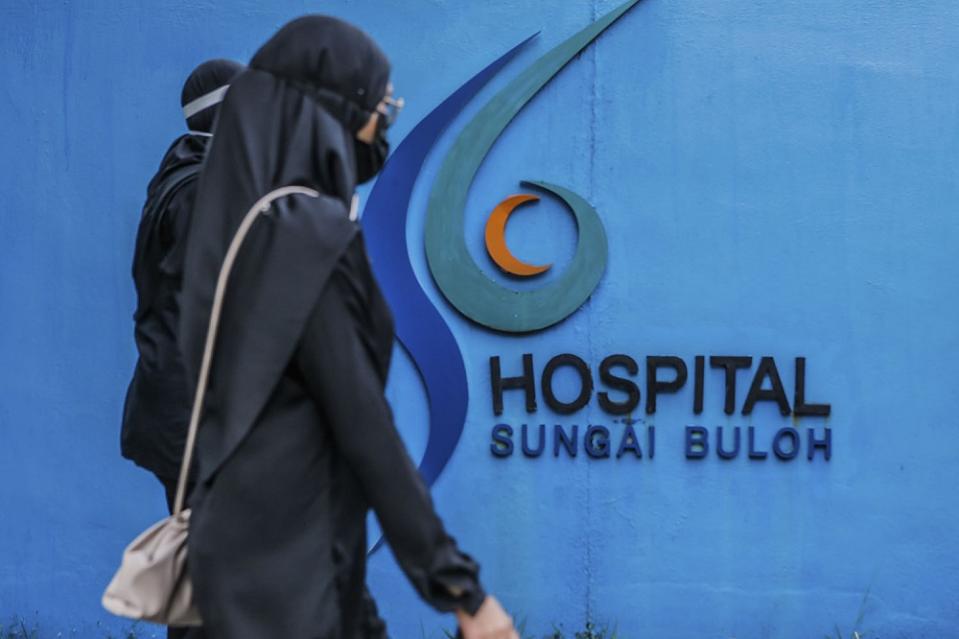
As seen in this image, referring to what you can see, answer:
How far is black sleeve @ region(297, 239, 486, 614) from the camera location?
2.35 metres

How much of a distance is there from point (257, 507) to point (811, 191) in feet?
10.6

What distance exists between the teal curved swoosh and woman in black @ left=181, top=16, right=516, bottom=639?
103 inches

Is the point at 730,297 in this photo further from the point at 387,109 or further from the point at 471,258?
the point at 387,109

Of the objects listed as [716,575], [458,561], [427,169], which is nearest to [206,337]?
[458,561]

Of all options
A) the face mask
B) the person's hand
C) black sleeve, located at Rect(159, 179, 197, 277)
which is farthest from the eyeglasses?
black sleeve, located at Rect(159, 179, 197, 277)

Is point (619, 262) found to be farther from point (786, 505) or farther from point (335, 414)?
point (335, 414)

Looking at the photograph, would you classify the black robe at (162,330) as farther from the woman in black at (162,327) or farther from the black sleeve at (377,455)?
the black sleeve at (377,455)

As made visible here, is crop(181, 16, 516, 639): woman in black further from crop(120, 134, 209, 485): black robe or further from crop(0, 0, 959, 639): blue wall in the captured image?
crop(0, 0, 959, 639): blue wall

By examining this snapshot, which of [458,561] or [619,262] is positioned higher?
[619,262]

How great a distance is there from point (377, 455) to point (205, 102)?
2016mm

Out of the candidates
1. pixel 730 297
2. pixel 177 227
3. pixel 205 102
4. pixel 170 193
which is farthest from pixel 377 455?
pixel 730 297

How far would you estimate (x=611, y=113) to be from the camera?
516cm

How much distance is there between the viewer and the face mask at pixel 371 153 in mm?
2682

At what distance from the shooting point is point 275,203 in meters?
2.42
